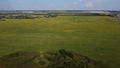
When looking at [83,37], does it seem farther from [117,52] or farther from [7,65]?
[7,65]

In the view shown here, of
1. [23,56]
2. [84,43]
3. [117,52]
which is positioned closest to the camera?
[23,56]

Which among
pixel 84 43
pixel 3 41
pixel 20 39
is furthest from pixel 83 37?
pixel 3 41

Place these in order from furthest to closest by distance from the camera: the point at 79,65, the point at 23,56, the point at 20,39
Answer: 1. the point at 20,39
2. the point at 23,56
3. the point at 79,65

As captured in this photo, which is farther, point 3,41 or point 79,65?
point 3,41

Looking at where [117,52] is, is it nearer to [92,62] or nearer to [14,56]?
[92,62]

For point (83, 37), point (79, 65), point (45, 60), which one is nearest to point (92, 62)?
point (79, 65)

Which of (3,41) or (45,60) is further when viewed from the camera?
(3,41)
